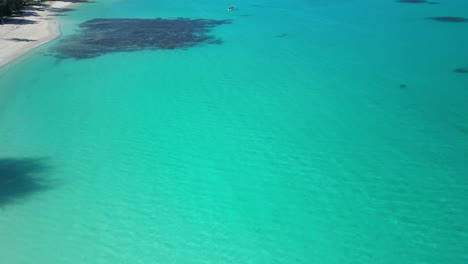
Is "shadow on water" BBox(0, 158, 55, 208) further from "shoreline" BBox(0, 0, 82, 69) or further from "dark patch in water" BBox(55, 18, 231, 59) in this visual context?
"dark patch in water" BBox(55, 18, 231, 59)

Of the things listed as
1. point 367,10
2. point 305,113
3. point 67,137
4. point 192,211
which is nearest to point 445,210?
point 192,211

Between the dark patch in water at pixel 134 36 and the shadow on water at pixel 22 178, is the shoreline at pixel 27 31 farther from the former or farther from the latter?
the shadow on water at pixel 22 178

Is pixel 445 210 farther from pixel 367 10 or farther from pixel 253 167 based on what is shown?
pixel 367 10

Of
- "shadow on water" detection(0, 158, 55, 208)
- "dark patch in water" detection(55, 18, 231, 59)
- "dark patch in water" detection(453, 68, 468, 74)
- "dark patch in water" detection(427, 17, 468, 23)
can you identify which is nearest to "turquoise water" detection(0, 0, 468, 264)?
"shadow on water" detection(0, 158, 55, 208)

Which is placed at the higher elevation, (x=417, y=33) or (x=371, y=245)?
(x=417, y=33)

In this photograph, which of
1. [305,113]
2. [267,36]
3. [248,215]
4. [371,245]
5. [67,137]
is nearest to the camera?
[371,245]

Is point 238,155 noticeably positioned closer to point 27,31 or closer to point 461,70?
point 461,70
